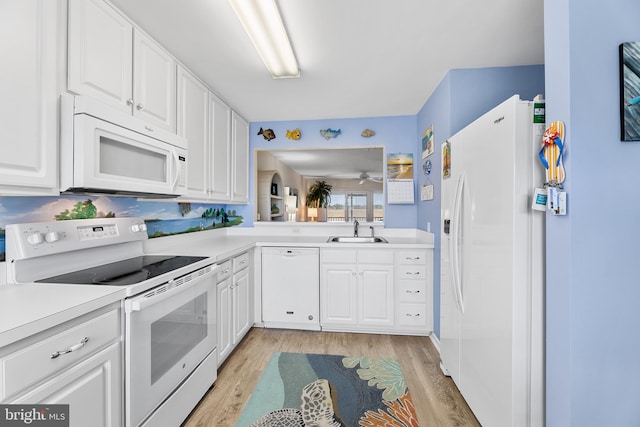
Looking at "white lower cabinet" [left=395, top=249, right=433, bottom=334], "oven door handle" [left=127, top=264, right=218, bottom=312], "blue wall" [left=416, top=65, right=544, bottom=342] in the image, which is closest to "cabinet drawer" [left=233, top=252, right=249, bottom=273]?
"oven door handle" [left=127, top=264, right=218, bottom=312]

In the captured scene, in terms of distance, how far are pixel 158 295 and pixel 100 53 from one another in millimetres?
1285

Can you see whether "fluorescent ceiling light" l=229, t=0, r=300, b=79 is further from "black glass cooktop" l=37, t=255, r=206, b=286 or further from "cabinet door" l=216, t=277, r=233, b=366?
"cabinet door" l=216, t=277, r=233, b=366

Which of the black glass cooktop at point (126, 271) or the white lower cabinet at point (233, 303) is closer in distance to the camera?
the black glass cooktop at point (126, 271)

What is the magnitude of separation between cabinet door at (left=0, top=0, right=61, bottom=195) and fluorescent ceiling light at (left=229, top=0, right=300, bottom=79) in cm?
83

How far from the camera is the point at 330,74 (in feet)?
7.57

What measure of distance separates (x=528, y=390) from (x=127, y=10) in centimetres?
283

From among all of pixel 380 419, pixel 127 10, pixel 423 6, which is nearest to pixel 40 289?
pixel 127 10

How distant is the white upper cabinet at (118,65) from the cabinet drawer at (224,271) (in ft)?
3.57

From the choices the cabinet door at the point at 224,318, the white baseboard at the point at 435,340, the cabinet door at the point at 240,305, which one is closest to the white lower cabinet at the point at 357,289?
the white baseboard at the point at 435,340

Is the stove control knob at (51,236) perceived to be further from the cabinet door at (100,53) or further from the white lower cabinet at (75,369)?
the cabinet door at (100,53)

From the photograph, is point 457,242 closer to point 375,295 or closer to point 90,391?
point 375,295

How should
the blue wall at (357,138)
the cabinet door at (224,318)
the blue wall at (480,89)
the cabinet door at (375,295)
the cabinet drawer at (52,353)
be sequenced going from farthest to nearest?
the blue wall at (357,138) < the cabinet door at (375,295) < the blue wall at (480,89) < the cabinet door at (224,318) < the cabinet drawer at (52,353)

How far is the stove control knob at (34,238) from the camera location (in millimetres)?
1244

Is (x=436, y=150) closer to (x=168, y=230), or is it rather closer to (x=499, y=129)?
(x=499, y=129)
